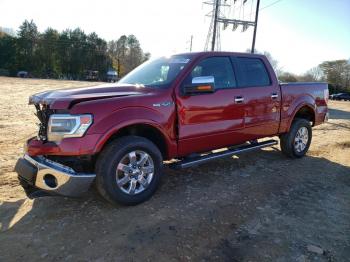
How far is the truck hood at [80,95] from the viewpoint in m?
3.95

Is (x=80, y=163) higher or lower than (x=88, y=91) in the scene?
lower

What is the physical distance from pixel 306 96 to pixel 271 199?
300 cm

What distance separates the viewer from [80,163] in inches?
165

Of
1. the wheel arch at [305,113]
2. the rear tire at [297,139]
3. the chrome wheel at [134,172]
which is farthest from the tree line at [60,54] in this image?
the chrome wheel at [134,172]

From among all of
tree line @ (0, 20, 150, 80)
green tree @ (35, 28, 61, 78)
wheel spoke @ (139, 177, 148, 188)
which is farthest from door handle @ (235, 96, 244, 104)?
green tree @ (35, 28, 61, 78)

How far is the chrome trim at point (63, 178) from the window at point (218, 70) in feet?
7.16

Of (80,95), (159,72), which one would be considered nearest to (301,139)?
(159,72)

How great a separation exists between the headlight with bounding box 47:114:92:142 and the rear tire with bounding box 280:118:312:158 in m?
4.30

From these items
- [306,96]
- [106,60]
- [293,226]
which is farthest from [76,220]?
[106,60]

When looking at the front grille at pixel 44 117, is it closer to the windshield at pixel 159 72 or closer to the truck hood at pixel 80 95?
the truck hood at pixel 80 95

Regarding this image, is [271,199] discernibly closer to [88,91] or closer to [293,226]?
[293,226]

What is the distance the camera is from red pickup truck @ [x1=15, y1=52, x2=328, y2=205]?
12.9 feet

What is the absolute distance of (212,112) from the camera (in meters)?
5.16

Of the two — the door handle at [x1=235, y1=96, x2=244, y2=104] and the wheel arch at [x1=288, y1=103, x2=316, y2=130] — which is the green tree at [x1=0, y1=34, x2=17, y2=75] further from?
the door handle at [x1=235, y1=96, x2=244, y2=104]
